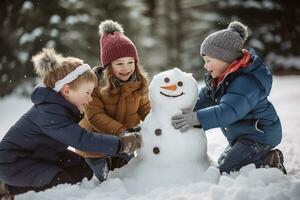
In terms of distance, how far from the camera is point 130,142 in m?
3.20

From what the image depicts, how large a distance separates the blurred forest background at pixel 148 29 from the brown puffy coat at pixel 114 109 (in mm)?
6434

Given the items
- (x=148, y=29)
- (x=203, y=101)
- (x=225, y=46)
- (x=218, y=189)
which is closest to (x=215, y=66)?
(x=225, y=46)

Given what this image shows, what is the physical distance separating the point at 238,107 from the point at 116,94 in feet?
3.70

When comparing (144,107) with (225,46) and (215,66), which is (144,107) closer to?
(215,66)

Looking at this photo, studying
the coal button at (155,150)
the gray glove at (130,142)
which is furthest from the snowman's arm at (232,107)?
the gray glove at (130,142)

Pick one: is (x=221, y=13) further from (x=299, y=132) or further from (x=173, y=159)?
(x=173, y=159)

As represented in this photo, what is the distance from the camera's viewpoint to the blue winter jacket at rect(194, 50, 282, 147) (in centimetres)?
307

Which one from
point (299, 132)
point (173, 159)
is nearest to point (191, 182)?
point (173, 159)

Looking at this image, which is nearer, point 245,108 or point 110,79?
point 245,108

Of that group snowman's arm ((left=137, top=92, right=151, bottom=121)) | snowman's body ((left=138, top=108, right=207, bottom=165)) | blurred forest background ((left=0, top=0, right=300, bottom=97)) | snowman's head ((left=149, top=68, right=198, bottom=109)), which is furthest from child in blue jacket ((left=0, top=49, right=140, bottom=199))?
blurred forest background ((left=0, top=0, right=300, bottom=97))

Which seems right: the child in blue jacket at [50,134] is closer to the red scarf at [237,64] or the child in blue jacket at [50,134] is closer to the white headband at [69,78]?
the white headband at [69,78]

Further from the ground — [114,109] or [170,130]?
[114,109]

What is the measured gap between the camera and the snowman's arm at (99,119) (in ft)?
11.8

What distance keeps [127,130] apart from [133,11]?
7052mm
